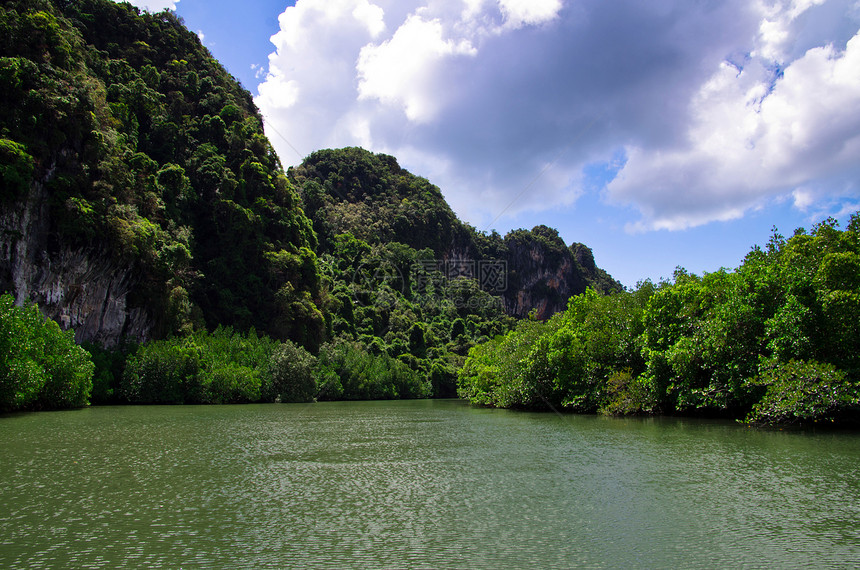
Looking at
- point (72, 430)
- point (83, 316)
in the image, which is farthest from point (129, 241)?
point (72, 430)

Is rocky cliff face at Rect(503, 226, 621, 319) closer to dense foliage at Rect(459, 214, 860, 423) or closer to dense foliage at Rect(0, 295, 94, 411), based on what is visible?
dense foliage at Rect(459, 214, 860, 423)

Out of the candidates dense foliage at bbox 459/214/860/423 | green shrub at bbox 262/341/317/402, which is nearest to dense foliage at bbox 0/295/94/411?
green shrub at bbox 262/341/317/402

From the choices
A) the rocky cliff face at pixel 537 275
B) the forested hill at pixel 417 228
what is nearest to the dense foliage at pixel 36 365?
the forested hill at pixel 417 228

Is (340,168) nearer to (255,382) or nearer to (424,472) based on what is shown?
(255,382)

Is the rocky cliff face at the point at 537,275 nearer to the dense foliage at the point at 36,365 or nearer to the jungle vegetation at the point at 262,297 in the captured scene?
the jungle vegetation at the point at 262,297

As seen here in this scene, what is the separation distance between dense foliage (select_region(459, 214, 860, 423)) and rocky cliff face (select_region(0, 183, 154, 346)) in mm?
39842

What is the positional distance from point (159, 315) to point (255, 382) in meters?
12.6

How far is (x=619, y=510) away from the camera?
35.4ft

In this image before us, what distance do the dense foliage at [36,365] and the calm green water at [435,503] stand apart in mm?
12554

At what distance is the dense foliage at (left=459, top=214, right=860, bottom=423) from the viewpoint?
75.5 feet

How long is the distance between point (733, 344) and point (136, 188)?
5909 cm

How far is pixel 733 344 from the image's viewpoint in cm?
2567

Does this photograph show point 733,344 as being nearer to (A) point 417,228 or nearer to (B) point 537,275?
(A) point 417,228

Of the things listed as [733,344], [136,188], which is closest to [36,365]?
[136,188]
